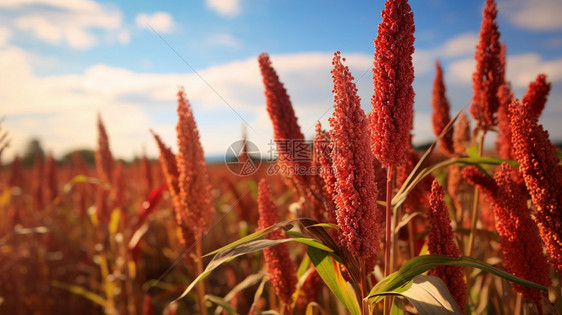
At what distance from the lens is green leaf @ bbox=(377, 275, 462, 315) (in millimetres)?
890

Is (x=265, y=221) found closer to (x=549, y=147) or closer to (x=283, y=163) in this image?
(x=283, y=163)

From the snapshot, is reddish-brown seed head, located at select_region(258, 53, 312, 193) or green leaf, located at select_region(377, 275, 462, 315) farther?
reddish-brown seed head, located at select_region(258, 53, 312, 193)

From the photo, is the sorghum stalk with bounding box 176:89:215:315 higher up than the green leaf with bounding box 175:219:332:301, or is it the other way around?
the sorghum stalk with bounding box 176:89:215:315

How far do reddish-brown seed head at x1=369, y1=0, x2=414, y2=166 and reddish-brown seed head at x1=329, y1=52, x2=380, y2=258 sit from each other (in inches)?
2.9

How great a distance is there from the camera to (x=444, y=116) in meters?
2.33

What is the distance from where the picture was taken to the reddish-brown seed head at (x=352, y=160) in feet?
3.30

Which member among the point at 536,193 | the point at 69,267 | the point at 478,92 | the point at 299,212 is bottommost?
the point at 69,267

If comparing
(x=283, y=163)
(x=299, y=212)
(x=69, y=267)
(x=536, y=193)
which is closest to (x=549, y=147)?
(x=536, y=193)

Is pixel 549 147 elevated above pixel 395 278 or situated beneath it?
elevated above

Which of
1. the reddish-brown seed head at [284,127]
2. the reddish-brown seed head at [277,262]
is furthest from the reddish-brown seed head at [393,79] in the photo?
the reddish-brown seed head at [277,262]

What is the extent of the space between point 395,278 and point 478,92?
1.23 meters

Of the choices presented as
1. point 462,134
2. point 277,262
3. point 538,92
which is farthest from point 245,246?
point 462,134

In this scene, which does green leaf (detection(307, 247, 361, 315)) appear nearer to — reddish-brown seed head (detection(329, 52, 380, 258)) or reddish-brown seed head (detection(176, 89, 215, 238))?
reddish-brown seed head (detection(329, 52, 380, 258))

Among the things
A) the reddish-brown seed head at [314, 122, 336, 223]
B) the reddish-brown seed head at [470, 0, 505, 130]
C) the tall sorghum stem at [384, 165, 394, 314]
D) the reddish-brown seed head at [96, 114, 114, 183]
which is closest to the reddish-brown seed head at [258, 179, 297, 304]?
the reddish-brown seed head at [314, 122, 336, 223]
